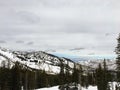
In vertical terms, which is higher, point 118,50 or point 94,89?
point 118,50

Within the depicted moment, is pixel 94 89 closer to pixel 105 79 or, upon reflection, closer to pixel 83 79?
pixel 83 79

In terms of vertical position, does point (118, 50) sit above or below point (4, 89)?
above

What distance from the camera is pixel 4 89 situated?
79562 millimetres

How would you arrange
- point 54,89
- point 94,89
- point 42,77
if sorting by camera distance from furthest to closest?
1. point 42,77
2. point 94,89
3. point 54,89

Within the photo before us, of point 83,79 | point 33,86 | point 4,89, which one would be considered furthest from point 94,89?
point 4,89

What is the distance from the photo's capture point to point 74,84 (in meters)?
86.2

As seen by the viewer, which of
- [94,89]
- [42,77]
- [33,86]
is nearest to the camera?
[94,89]

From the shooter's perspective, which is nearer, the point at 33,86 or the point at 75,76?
the point at 75,76

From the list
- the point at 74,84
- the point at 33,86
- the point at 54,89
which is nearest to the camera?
the point at 74,84

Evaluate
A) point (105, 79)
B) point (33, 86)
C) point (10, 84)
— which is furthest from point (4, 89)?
point (33, 86)

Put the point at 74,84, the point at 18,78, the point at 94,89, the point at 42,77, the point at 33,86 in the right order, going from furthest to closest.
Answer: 1. the point at 42,77
2. the point at 33,86
3. the point at 94,89
4. the point at 74,84
5. the point at 18,78

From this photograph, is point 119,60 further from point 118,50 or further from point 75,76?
point 75,76

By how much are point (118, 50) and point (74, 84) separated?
44.6 meters

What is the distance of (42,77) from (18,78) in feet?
185
